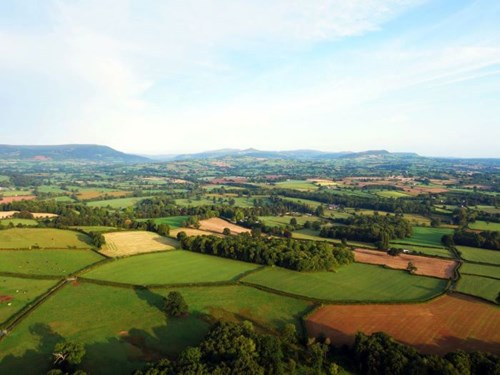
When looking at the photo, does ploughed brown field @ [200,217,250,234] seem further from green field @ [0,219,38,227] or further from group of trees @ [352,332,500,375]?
group of trees @ [352,332,500,375]

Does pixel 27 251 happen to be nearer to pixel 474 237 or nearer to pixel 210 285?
pixel 210 285

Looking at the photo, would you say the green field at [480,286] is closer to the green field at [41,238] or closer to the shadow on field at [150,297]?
the shadow on field at [150,297]

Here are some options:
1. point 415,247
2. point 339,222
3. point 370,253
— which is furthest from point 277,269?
point 339,222

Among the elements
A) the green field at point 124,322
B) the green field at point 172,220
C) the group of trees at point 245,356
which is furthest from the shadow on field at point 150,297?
the green field at point 172,220

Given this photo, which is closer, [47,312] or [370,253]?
[47,312]

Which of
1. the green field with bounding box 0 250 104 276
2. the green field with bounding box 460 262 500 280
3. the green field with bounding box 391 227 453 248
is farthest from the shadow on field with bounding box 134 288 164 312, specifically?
the green field with bounding box 391 227 453 248
